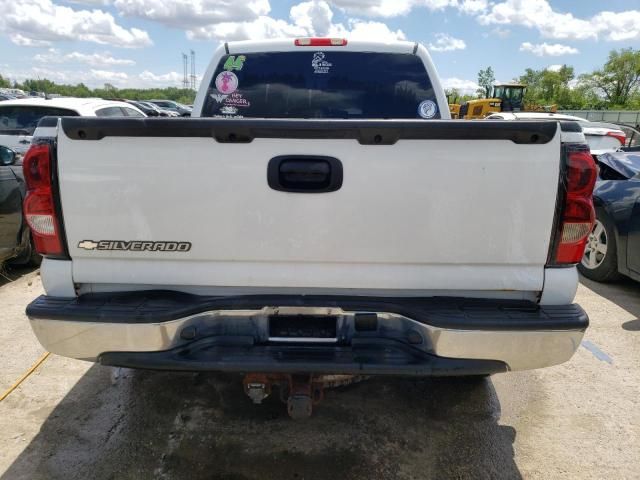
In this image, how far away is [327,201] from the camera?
2076 millimetres

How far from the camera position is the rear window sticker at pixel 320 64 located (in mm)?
3607

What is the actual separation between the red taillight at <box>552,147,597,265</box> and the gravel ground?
1221 mm

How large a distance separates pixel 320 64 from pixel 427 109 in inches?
34.5

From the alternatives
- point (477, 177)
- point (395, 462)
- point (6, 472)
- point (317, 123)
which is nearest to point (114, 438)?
point (6, 472)

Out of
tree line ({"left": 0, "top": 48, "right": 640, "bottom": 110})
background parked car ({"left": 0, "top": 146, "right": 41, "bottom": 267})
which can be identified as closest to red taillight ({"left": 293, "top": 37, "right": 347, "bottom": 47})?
background parked car ({"left": 0, "top": 146, "right": 41, "bottom": 267})

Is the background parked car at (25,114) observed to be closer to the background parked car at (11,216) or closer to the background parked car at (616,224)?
the background parked car at (11,216)

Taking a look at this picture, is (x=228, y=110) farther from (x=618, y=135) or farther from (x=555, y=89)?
(x=555, y=89)

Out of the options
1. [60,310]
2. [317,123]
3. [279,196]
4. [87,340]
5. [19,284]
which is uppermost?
[317,123]

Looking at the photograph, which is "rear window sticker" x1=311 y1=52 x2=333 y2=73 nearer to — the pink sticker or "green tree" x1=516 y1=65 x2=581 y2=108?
the pink sticker

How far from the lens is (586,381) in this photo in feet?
11.0

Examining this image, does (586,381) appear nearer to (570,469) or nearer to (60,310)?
(570,469)

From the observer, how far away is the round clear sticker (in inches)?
141

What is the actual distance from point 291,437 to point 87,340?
125 centimetres

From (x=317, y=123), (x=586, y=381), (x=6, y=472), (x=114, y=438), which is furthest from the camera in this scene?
(x=586, y=381)
